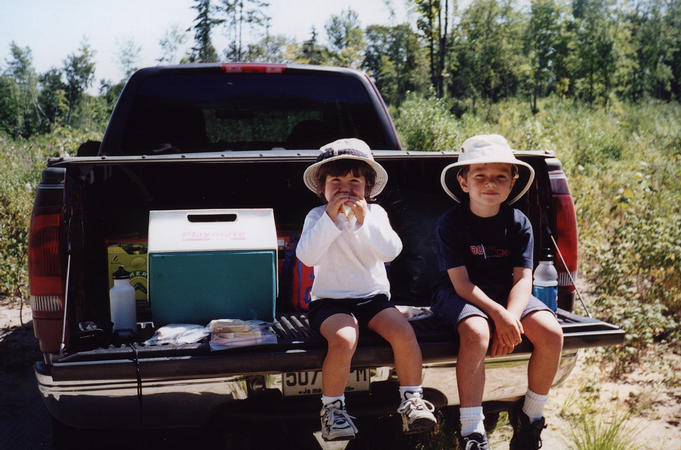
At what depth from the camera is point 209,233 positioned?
267 cm

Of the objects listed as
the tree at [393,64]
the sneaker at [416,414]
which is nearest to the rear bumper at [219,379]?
the sneaker at [416,414]

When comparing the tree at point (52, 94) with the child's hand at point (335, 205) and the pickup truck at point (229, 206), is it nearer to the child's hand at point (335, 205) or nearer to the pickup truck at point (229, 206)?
the pickup truck at point (229, 206)

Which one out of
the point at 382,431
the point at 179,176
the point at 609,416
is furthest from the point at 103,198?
the point at 609,416

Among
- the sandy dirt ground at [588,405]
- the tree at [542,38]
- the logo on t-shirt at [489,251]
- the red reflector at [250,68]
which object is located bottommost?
the sandy dirt ground at [588,405]

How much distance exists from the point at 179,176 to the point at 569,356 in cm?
243

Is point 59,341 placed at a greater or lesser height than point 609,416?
greater

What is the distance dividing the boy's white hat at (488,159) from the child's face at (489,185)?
0.07 meters

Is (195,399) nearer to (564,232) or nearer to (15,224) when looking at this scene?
(564,232)

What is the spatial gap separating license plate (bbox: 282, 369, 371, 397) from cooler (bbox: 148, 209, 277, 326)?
0.56 m

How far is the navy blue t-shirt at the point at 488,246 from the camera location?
2.67 metres

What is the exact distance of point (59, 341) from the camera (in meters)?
2.32

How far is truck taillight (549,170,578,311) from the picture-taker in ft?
9.07

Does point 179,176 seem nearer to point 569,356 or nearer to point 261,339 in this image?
point 261,339

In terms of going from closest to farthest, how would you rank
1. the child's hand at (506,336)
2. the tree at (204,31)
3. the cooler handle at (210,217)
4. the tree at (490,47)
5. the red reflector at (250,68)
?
the child's hand at (506,336) < the cooler handle at (210,217) < the red reflector at (250,68) < the tree at (204,31) < the tree at (490,47)
